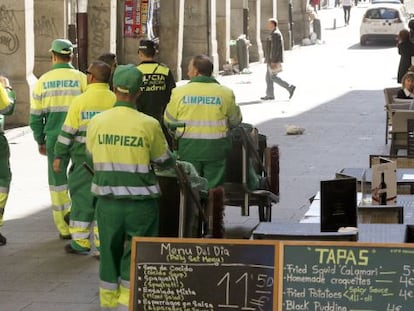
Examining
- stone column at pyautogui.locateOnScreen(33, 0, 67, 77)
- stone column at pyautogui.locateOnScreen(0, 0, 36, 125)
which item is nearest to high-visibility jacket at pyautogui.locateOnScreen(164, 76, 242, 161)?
stone column at pyautogui.locateOnScreen(0, 0, 36, 125)

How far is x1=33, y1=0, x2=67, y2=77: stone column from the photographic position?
25.2 meters

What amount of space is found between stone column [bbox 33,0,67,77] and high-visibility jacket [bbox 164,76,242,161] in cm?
1388

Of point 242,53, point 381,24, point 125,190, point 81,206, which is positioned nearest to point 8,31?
point 81,206

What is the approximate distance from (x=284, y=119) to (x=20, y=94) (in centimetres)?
526

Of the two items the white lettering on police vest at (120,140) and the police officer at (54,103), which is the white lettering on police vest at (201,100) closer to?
the police officer at (54,103)

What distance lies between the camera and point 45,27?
25406mm

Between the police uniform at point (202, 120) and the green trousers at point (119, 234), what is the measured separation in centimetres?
260

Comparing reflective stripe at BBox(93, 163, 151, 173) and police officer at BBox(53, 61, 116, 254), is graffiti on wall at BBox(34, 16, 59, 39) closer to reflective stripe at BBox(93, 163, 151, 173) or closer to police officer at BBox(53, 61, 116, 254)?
police officer at BBox(53, 61, 116, 254)

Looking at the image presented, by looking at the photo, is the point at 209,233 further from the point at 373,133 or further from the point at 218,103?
the point at 373,133

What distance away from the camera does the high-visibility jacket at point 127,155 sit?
900 centimetres

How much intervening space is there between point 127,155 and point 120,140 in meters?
0.12

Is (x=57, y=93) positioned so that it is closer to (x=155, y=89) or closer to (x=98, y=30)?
(x=155, y=89)

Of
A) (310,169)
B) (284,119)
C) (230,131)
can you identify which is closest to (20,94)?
(284,119)

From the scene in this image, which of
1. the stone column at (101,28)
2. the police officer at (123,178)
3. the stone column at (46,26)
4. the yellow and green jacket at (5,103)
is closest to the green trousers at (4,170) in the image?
the yellow and green jacket at (5,103)
